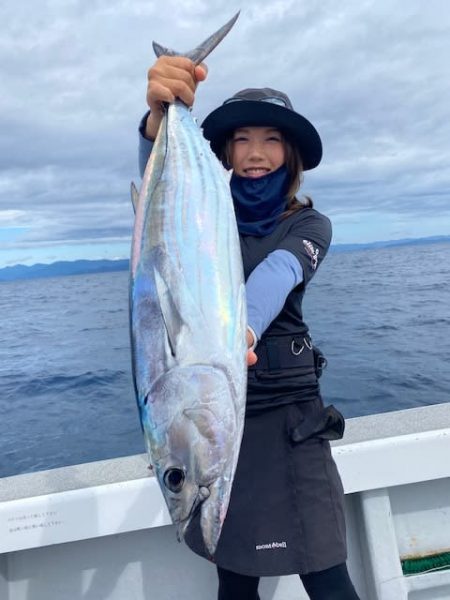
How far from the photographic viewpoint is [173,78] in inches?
56.2

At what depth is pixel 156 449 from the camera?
42.3 inches

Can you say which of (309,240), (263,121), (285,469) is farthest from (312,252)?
(285,469)

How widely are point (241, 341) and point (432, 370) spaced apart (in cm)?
687

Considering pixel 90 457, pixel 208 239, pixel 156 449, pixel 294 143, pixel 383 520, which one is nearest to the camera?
pixel 156 449

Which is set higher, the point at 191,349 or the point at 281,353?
the point at 191,349

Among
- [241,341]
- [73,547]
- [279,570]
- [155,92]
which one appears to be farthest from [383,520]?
[155,92]

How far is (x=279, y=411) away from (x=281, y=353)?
190 mm

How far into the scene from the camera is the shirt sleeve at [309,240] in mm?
1510

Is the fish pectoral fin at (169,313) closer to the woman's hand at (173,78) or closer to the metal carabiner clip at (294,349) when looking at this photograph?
the woman's hand at (173,78)

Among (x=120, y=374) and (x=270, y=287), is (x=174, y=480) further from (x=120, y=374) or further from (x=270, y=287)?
(x=120, y=374)

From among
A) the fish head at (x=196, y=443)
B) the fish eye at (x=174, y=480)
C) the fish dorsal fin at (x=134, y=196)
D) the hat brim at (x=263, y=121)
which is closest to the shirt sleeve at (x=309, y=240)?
the hat brim at (x=263, y=121)

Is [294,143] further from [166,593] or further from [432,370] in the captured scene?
[432,370]

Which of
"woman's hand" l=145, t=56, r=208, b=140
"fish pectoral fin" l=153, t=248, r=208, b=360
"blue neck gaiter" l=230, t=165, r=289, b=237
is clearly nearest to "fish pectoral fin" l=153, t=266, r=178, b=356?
"fish pectoral fin" l=153, t=248, r=208, b=360

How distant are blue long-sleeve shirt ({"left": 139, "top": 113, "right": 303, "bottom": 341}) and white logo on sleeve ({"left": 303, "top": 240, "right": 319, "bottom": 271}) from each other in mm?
73
